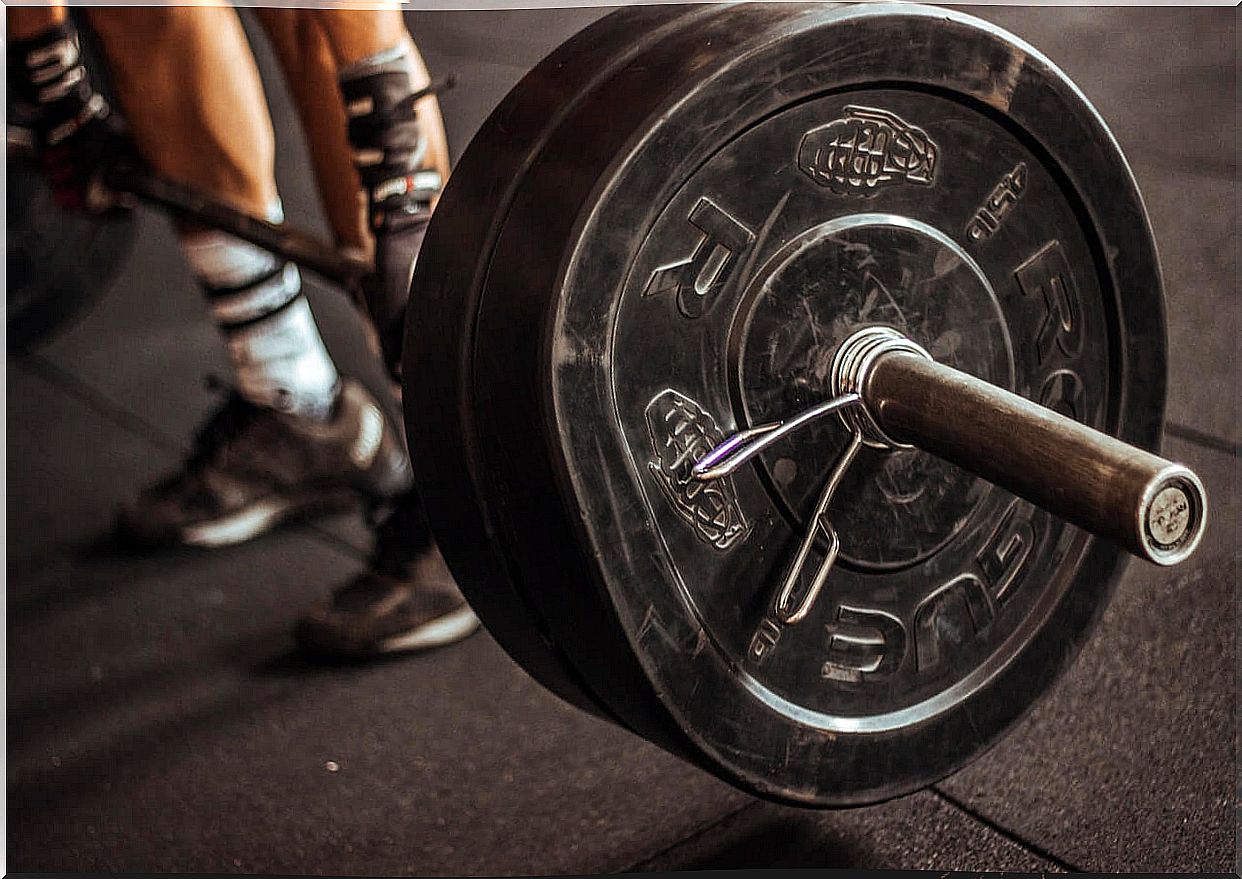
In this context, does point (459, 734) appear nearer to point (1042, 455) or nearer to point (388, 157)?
point (388, 157)

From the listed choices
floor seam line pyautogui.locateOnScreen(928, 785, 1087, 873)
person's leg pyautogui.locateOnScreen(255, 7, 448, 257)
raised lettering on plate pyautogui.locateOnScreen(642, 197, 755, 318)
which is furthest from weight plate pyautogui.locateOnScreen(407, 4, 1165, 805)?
person's leg pyautogui.locateOnScreen(255, 7, 448, 257)

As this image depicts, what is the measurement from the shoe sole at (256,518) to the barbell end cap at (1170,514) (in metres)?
1.09

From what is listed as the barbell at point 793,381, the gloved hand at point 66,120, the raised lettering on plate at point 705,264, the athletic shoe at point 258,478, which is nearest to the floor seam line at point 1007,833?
the barbell at point 793,381

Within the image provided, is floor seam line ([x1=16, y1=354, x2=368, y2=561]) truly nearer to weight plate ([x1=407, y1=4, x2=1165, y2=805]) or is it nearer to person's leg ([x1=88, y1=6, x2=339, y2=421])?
person's leg ([x1=88, y1=6, x2=339, y2=421])

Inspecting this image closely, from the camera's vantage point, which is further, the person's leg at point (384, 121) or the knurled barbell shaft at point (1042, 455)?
the person's leg at point (384, 121)

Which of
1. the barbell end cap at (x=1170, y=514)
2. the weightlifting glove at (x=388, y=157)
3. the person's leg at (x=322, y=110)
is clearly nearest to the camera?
the barbell end cap at (x=1170, y=514)

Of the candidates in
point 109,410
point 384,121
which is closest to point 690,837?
point 384,121

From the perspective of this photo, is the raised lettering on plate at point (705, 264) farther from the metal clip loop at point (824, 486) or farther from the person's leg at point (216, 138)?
the person's leg at point (216, 138)

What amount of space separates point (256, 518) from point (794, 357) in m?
0.95

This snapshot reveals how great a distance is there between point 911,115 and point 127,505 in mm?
1112

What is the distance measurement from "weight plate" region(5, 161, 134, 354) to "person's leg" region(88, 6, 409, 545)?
46 cm

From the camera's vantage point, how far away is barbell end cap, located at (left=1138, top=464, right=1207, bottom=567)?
58 centimetres

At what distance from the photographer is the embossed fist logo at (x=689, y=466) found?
26.3 inches

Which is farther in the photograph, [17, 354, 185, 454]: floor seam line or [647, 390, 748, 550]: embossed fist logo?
[17, 354, 185, 454]: floor seam line
